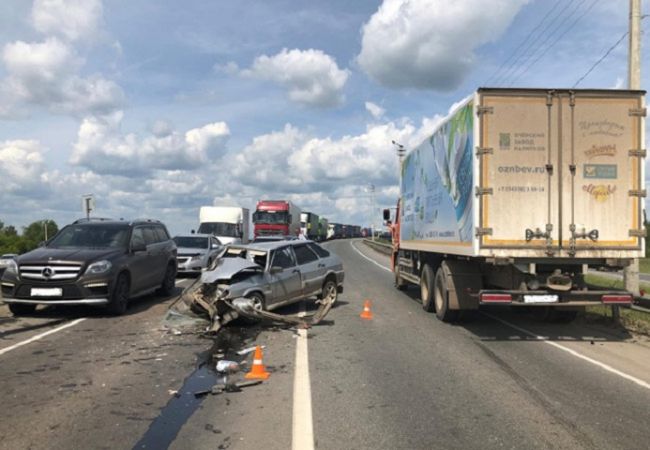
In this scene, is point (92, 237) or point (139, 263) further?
point (139, 263)

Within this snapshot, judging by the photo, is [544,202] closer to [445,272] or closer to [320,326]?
[445,272]

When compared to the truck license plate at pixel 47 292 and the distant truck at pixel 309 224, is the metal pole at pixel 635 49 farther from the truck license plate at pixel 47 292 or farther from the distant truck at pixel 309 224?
the distant truck at pixel 309 224

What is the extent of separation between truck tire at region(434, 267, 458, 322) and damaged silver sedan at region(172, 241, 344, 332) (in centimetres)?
220

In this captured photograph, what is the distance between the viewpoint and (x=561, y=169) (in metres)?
8.95


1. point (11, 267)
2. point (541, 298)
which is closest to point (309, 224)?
point (11, 267)

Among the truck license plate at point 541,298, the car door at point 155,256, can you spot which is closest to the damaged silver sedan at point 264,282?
the car door at point 155,256

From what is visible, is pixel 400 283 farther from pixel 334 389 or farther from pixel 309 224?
pixel 309 224

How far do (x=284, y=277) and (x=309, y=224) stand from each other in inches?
2002

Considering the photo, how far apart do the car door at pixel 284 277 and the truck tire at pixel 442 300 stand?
8.92 feet

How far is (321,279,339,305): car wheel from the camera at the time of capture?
42.0 feet

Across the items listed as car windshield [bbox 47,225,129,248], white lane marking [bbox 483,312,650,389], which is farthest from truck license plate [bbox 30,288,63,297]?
white lane marking [bbox 483,312,650,389]

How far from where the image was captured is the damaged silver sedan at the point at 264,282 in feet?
31.7

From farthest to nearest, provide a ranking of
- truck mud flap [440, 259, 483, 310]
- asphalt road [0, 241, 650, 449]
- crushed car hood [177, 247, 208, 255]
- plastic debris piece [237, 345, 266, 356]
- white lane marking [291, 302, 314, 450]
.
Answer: crushed car hood [177, 247, 208, 255], truck mud flap [440, 259, 483, 310], plastic debris piece [237, 345, 266, 356], asphalt road [0, 241, 650, 449], white lane marking [291, 302, 314, 450]

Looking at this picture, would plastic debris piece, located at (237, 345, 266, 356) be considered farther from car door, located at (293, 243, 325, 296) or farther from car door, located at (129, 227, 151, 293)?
car door, located at (129, 227, 151, 293)
